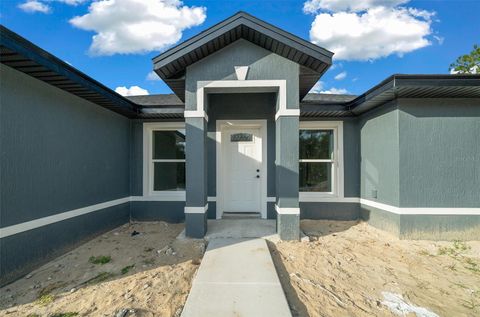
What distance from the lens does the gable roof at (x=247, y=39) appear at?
3.94 m

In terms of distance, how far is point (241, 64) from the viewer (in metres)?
4.27

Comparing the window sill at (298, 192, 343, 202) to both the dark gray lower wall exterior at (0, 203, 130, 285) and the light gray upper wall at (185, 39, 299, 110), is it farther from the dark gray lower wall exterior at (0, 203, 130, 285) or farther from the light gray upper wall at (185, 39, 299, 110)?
the dark gray lower wall exterior at (0, 203, 130, 285)

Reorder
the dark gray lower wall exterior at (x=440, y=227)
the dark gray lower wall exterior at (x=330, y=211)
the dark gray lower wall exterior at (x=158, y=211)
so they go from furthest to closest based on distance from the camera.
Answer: the dark gray lower wall exterior at (x=158, y=211)
the dark gray lower wall exterior at (x=330, y=211)
the dark gray lower wall exterior at (x=440, y=227)

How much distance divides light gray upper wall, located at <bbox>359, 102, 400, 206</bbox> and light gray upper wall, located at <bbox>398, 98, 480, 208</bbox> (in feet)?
0.42

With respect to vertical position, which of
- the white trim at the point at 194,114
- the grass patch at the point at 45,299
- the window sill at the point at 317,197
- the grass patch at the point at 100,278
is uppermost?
the white trim at the point at 194,114

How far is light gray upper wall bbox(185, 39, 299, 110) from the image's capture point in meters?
4.26

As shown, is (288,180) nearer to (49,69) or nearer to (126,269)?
(126,269)

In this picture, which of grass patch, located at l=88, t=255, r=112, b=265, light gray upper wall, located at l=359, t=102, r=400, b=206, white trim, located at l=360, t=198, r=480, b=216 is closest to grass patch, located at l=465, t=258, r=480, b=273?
white trim, located at l=360, t=198, r=480, b=216

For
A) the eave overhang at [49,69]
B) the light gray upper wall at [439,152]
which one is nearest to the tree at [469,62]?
the light gray upper wall at [439,152]

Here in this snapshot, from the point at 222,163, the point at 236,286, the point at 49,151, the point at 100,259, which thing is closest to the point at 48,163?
the point at 49,151

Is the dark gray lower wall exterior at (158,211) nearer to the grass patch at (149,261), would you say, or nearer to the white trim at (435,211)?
the grass patch at (149,261)

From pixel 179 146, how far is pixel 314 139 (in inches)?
142

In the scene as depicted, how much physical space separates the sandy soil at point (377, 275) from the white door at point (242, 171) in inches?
72.4

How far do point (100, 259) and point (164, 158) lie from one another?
303 centimetres
